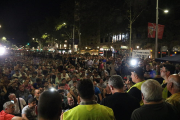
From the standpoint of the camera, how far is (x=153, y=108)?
2219 millimetres

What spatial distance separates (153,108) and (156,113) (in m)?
0.07

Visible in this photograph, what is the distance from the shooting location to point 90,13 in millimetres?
33469

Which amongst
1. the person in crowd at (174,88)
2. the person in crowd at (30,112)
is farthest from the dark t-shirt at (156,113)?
the person in crowd at (30,112)

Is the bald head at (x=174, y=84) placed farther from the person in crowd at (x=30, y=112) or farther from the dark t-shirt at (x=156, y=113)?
the person in crowd at (x=30, y=112)

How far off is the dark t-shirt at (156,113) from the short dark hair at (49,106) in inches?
43.4

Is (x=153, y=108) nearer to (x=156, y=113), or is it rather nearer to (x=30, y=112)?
(x=156, y=113)

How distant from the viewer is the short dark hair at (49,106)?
68.7 inches

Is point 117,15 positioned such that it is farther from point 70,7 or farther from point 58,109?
point 58,109

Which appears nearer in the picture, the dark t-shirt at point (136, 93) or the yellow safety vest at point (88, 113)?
the yellow safety vest at point (88, 113)

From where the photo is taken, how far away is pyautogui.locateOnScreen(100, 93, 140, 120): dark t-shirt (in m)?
2.81

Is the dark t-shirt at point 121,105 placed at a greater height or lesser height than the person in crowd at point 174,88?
lesser

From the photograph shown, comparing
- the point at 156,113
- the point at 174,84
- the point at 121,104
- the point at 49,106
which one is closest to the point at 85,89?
the point at 49,106

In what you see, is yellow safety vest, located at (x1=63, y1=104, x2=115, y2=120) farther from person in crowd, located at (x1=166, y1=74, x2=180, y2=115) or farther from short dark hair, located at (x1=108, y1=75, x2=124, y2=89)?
person in crowd, located at (x1=166, y1=74, x2=180, y2=115)

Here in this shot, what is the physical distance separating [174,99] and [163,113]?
71 cm
